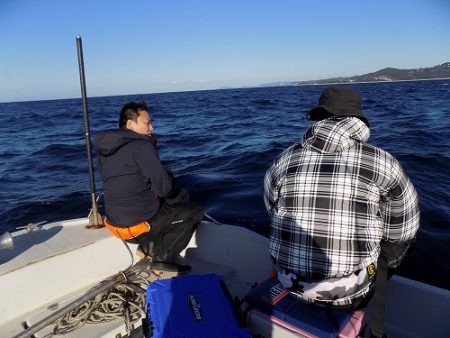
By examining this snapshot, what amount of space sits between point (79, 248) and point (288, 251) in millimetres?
2367

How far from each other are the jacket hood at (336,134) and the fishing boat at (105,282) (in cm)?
111

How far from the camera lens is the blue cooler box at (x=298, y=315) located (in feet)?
6.54

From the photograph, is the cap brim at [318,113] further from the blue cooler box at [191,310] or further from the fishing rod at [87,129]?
the fishing rod at [87,129]

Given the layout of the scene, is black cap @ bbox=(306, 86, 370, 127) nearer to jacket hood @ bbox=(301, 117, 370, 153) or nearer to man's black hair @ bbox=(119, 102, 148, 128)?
jacket hood @ bbox=(301, 117, 370, 153)

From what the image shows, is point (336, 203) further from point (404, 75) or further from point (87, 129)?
point (404, 75)

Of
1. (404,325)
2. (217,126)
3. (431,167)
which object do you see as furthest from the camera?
(217,126)

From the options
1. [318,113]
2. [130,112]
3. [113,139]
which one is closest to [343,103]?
[318,113]

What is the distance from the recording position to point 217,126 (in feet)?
63.3

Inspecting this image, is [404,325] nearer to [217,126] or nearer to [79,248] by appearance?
[79,248]

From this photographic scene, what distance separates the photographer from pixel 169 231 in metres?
3.73

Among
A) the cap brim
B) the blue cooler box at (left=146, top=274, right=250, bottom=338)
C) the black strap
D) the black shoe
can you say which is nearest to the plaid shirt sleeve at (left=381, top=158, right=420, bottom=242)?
the black strap

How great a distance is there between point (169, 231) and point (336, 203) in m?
2.20

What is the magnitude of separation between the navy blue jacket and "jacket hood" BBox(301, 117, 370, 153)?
1.67 m

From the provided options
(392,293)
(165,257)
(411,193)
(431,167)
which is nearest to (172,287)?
(165,257)
